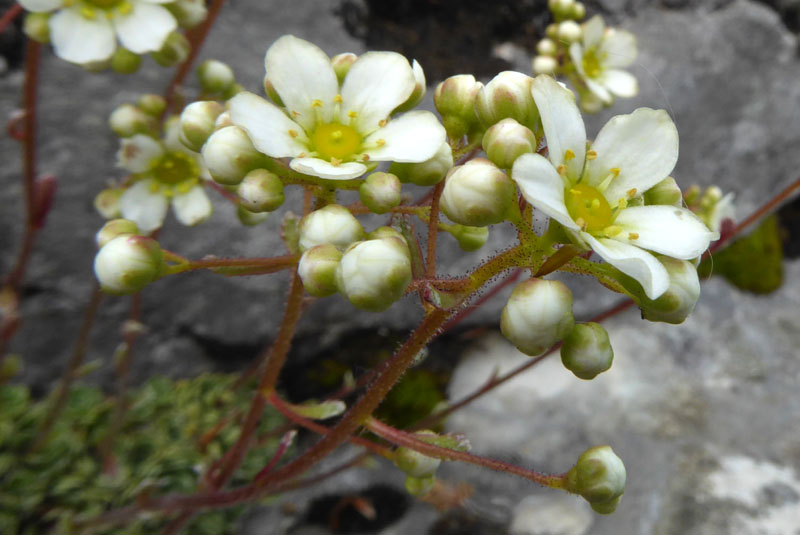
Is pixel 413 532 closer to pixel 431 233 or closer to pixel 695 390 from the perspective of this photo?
pixel 695 390

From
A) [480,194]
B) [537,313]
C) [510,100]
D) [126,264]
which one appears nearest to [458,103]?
[510,100]

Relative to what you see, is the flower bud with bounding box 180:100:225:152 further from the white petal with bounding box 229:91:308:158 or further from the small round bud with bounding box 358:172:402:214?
the small round bud with bounding box 358:172:402:214

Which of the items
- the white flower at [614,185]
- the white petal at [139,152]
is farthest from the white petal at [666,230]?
the white petal at [139,152]

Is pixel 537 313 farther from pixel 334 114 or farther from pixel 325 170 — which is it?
pixel 334 114

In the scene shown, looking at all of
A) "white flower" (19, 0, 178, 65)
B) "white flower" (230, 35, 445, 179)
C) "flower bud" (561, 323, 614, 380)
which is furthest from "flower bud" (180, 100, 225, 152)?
"flower bud" (561, 323, 614, 380)

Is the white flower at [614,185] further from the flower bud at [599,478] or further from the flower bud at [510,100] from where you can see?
the flower bud at [599,478]

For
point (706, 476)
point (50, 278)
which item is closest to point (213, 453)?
point (50, 278)
